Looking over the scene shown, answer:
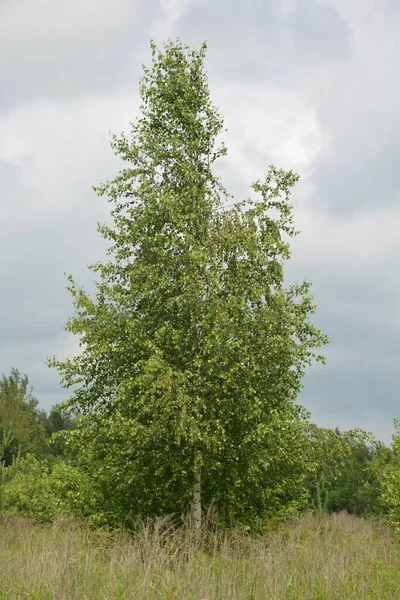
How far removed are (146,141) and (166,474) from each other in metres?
9.84

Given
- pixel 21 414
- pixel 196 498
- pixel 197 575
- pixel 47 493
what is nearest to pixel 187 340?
pixel 196 498

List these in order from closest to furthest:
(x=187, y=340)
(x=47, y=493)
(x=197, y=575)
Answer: (x=197, y=575) < (x=187, y=340) < (x=47, y=493)

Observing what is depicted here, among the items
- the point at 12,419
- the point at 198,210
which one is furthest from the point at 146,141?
the point at 12,419

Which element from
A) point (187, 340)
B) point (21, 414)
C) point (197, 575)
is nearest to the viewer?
point (197, 575)

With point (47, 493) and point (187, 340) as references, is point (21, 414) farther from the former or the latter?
point (187, 340)

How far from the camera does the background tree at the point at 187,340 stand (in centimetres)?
1719

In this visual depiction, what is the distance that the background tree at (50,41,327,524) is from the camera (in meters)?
17.2

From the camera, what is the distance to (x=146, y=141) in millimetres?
20328

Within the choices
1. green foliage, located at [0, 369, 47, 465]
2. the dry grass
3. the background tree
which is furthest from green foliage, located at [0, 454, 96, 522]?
green foliage, located at [0, 369, 47, 465]

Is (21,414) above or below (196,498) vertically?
above

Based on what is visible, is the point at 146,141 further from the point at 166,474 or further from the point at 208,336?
the point at 166,474

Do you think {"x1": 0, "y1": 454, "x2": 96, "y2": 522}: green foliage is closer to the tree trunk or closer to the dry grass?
the tree trunk

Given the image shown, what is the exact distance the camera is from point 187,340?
58.0 ft

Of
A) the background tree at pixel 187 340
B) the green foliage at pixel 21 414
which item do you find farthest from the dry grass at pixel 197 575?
the green foliage at pixel 21 414
